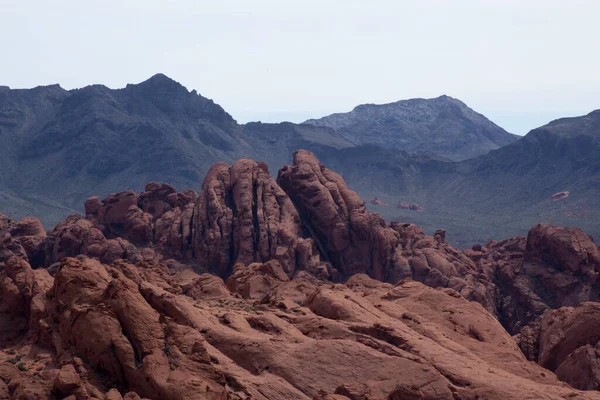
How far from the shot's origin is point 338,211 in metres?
88.4

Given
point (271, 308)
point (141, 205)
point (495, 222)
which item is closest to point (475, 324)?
point (271, 308)

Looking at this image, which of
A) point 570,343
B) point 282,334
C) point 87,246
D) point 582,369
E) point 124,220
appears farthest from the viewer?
point 124,220

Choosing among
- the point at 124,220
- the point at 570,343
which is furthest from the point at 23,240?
the point at 570,343

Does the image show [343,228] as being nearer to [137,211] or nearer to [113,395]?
[137,211]

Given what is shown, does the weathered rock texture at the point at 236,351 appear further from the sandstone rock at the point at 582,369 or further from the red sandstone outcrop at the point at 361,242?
the red sandstone outcrop at the point at 361,242

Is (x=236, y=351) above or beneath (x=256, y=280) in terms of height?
beneath

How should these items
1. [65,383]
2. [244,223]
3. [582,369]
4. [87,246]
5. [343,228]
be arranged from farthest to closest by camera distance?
[343,228]
[244,223]
[87,246]
[582,369]
[65,383]

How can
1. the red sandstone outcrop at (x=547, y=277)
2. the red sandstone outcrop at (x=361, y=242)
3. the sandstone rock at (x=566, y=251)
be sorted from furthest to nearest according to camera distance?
1. the red sandstone outcrop at (x=361, y=242)
2. the sandstone rock at (x=566, y=251)
3. the red sandstone outcrop at (x=547, y=277)

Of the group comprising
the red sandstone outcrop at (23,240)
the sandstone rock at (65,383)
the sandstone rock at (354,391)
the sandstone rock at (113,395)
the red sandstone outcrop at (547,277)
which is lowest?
the red sandstone outcrop at (547,277)

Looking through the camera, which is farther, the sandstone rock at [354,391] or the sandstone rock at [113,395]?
the sandstone rock at [354,391]

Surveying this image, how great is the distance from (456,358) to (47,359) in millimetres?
18340

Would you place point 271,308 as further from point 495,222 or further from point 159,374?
point 495,222

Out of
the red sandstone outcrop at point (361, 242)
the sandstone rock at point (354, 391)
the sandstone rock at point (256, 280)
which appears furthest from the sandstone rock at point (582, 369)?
the red sandstone outcrop at point (361, 242)

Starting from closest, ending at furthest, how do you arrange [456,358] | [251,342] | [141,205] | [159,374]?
A: [159,374] → [251,342] → [456,358] → [141,205]
